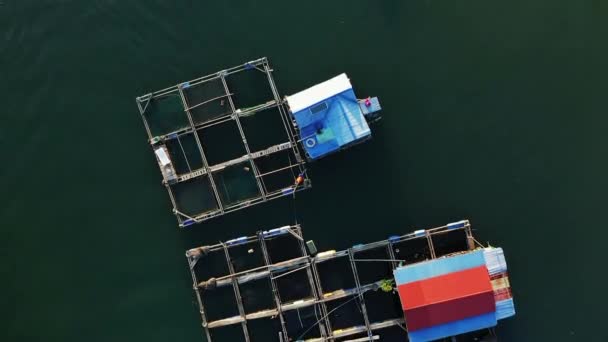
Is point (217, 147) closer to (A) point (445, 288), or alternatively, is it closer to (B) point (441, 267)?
(B) point (441, 267)

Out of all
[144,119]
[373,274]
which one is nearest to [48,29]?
[144,119]

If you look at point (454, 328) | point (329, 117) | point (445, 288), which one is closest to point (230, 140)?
point (329, 117)

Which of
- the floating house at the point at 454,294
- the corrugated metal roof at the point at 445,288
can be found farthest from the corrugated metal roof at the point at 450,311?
the corrugated metal roof at the point at 445,288

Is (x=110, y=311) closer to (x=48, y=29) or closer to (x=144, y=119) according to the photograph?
(x=144, y=119)

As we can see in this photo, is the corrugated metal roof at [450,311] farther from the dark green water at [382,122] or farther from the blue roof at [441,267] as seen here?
the dark green water at [382,122]

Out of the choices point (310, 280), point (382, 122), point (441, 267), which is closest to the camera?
point (441, 267)

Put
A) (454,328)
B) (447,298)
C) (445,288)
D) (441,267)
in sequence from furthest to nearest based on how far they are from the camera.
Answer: (454,328) → (441,267) → (445,288) → (447,298)

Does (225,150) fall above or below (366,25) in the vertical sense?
below

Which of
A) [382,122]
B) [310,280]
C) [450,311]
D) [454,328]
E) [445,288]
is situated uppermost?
[382,122]
